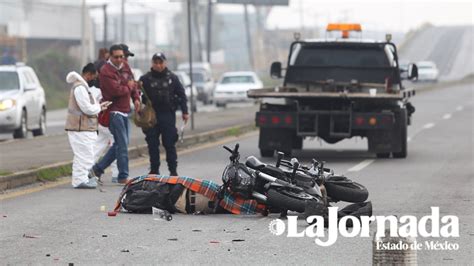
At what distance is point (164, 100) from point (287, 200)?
194 inches

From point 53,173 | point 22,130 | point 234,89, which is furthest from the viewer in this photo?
point 234,89

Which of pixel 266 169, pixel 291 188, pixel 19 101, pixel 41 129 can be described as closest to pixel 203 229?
pixel 291 188

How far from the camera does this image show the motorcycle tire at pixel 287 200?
493 inches

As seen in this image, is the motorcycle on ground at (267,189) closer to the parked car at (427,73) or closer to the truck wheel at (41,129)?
the truck wheel at (41,129)

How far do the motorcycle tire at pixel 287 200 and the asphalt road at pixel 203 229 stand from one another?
260 millimetres

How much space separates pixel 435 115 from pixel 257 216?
2850 centimetres

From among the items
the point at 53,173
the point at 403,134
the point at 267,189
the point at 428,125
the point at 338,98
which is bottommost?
the point at 428,125

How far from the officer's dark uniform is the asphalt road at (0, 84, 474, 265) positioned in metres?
0.85

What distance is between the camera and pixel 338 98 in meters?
21.2

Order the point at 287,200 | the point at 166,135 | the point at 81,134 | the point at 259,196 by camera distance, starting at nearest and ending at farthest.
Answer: the point at 287,200 < the point at 259,196 < the point at 81,134 < the point at 166,135

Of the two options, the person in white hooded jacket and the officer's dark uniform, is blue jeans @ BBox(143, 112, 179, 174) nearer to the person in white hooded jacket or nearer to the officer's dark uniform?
the officer's dark uniform

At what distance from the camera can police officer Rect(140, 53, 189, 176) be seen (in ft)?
A: 56.4

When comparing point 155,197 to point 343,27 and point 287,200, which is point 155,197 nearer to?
point 287,200

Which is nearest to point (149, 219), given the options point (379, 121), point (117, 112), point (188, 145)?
point (117, 112)
